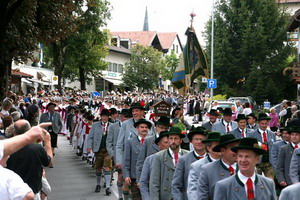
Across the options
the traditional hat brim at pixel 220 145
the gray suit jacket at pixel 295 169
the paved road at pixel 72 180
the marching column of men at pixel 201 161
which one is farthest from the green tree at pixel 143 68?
the traditional hat brim at pixel 220 145

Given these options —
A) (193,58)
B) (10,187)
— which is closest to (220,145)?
(10,187)

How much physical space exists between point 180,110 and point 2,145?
9914mm

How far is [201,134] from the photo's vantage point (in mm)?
7379

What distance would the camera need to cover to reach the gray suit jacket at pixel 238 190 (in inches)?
203

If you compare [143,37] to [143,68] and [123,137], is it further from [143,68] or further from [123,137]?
[123,137]

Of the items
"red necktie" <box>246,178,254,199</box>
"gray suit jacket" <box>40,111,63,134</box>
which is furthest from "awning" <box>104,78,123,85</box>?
"red necktie" <box>246,178,254,199</box>

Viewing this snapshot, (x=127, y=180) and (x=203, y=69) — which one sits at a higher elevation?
(x=203, y=69)

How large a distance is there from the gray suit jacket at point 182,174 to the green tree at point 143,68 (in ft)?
217

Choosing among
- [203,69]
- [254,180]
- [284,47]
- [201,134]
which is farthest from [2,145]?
[284,47]

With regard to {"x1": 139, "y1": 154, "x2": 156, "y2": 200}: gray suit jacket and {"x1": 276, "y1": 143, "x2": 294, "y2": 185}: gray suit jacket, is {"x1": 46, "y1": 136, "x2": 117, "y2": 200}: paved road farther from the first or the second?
{"x1": 139, "y1": 154, "x2": 156, "y2": 200}: gray suit jacket

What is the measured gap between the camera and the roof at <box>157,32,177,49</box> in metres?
103

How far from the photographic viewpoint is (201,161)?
664cm

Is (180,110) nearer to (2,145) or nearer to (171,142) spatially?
(171,142)

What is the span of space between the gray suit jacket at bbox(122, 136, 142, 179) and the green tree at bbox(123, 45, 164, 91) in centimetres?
6344
